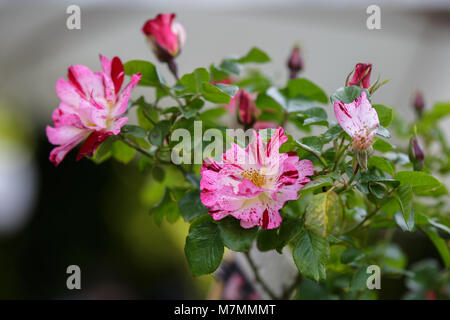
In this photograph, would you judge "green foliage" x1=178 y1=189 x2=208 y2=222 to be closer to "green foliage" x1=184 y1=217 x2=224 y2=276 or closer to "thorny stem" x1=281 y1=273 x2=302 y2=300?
"green foliage" x1=184 y1=217 x2=224 y2=276

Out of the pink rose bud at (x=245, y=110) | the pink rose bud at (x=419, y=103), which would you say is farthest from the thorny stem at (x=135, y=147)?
the pink rose bud at (x=419, y=103)

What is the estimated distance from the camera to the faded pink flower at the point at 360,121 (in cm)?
30

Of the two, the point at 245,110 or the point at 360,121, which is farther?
the point at 245,110

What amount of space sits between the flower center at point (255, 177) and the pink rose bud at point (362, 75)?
0.36 feet

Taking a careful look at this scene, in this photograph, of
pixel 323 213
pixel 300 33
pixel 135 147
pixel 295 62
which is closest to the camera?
pixel 323 213

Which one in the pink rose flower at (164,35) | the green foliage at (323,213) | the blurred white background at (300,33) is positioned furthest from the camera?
the blurred white background at (300,33)

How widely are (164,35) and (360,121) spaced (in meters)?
0.23

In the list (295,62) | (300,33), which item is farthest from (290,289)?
(300,33)

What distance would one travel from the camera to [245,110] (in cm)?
44

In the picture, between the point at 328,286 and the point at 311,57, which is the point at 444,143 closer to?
the point at 328,286

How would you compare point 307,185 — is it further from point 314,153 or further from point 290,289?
point 290,289

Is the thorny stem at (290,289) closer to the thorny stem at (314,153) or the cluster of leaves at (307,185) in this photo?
the cluster of leaves at (307,185)
